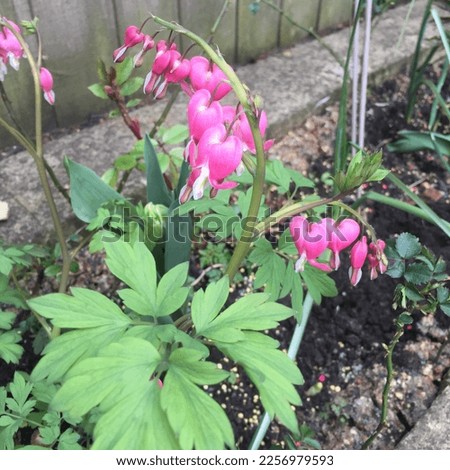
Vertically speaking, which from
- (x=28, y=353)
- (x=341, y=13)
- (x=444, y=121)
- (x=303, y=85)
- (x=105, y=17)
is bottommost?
(x=28, y=353)

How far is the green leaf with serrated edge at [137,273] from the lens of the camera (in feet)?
2.60

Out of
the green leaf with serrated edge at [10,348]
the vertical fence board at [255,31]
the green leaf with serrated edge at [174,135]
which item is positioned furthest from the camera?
the vertical fence board at [255,31]

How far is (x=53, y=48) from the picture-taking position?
1.70 m

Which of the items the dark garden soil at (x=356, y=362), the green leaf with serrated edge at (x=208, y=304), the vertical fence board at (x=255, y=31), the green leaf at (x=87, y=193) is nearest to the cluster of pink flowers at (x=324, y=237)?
the green leaf with serrated edge at (x=208, y=304)

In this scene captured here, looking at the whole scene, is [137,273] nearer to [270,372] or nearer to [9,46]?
[270,372]

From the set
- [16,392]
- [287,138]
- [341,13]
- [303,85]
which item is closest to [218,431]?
[16,392]

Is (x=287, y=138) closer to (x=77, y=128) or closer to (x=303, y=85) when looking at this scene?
(x=303, y=85)

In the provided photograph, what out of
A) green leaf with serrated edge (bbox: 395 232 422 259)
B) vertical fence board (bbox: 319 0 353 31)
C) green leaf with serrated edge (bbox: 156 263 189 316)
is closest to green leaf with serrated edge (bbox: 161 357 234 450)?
green leaf with serrated edge (bbox: 156 263 189 316)

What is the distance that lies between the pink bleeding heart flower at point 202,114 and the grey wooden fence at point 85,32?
37.2 inches

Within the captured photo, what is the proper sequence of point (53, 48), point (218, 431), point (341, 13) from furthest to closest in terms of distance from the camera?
point (341, 13) → point (53, 48) → point (218, 431)

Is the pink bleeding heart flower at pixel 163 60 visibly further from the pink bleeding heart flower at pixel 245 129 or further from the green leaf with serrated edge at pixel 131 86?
the green leaf with serrated edge at pixel 131 86

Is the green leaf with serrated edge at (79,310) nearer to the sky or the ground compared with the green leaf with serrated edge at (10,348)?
nearer to the sky

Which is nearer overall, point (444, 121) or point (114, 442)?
point (114, 442)

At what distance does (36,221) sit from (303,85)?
1.18m
